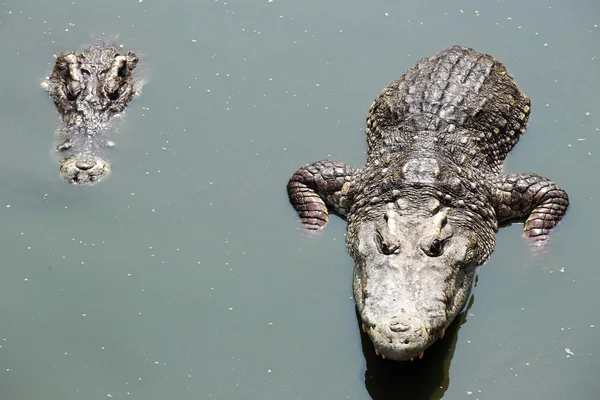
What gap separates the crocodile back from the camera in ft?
29.3

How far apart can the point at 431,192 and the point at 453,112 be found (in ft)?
3.65

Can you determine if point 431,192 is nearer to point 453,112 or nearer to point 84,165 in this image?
point 453,112

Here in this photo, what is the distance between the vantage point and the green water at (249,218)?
7824mm

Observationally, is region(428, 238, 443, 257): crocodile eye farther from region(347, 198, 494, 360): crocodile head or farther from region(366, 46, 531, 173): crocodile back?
region(366, 46, 531, 173): crocodile back

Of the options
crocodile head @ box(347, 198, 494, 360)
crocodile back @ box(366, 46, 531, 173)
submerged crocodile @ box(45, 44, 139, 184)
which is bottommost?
crocodile head @ box(347, 198, 494, 360)

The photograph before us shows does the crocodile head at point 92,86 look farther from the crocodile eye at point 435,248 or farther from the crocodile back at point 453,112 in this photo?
the crocodile eye at point 435,248

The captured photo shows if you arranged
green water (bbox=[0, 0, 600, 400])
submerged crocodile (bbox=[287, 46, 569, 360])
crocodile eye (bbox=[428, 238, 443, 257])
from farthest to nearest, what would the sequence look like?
green water (bbox=[0, 0, 600, 400]) < crocodile eye (bbox=[428, 238, 443, 257]) < submerged crocodile (bbox=[287, 46, 569, 360])

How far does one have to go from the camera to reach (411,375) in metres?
7.67

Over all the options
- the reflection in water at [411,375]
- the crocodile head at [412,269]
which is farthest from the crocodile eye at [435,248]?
the reflection in water at [411,375]

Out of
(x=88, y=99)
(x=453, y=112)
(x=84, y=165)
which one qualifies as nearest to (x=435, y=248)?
(x=453, y=112)

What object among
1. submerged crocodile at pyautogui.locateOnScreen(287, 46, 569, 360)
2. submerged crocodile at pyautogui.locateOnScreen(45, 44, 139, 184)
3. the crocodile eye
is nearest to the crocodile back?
submerged crocodile at pyautogui.locateOnScreen(287, 46, 569, 360)

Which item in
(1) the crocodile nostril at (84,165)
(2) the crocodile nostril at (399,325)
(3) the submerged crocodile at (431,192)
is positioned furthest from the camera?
(1) the crocodile nostril at (84,165)

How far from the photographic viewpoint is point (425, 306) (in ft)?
24.0

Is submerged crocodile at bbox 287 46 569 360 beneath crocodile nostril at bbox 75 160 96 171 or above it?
beneath
